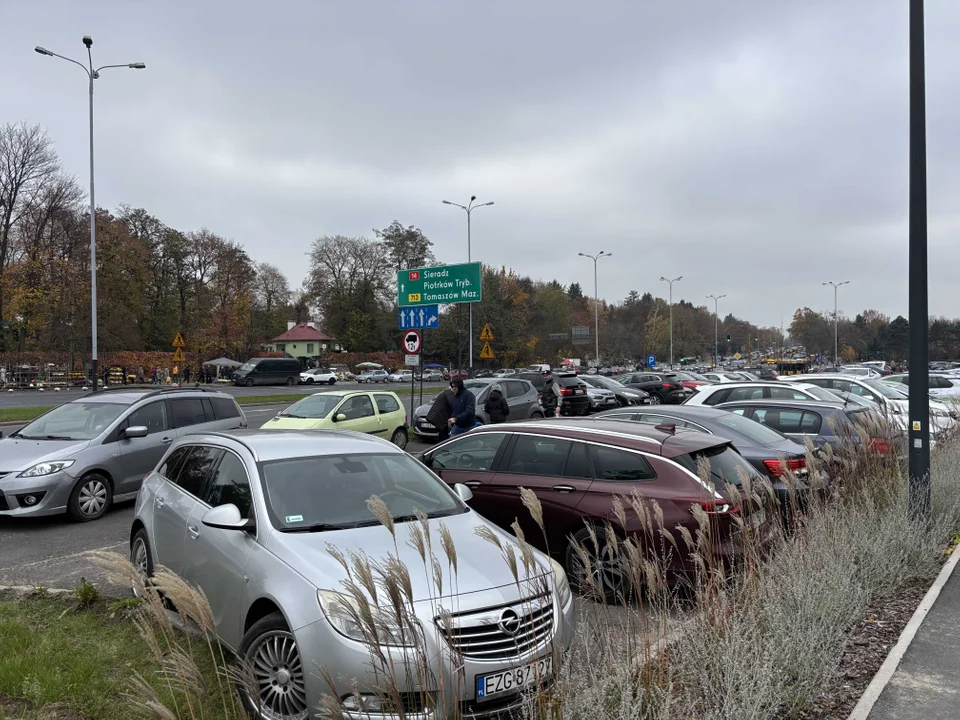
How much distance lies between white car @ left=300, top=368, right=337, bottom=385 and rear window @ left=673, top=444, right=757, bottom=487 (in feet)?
180

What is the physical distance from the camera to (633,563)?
316 cm

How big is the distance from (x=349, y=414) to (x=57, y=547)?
295 inches

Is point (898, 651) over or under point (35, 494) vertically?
under

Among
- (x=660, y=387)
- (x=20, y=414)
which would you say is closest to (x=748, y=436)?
(x=20, y=414)

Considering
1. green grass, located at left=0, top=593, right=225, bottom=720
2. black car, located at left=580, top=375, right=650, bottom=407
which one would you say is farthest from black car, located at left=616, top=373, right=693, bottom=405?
green grass, located at left=0, top=593, right=225, bottom=720

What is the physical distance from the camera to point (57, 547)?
25.9 ft

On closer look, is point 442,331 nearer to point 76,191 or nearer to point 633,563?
point 76,191

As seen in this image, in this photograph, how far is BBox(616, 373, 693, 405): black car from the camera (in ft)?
104

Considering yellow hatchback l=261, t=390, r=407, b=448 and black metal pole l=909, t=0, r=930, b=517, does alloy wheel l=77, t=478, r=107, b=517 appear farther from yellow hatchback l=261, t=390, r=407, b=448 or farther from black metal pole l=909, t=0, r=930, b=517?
black metal pole l=909, t=0, r=930, b=517

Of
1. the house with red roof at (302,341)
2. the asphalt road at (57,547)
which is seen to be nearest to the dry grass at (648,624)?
the asphalt road at (57,547)

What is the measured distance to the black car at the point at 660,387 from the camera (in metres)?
31.7

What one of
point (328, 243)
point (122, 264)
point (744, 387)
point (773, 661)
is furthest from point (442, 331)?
point (773, 661)

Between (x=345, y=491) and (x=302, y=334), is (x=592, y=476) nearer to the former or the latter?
(x=345, y=491)

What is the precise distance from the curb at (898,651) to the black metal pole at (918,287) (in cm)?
103
